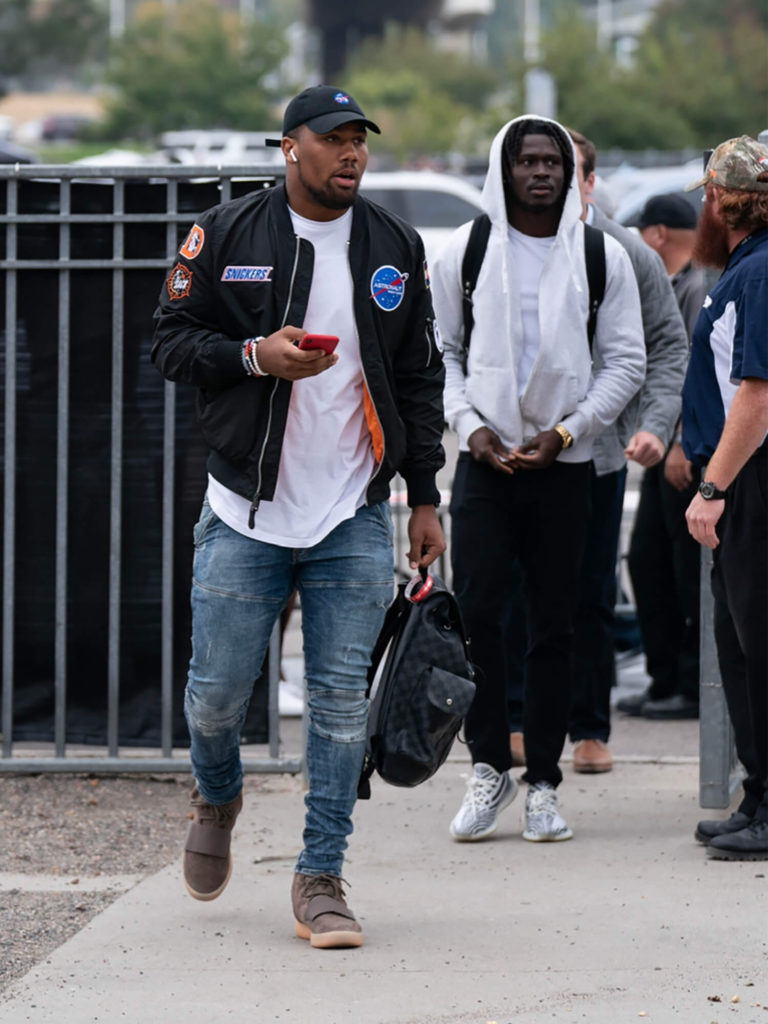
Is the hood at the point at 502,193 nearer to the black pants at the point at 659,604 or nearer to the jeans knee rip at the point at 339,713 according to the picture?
the jeans knee rip at the point at 339,713

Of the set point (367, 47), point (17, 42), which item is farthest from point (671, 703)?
point (17, 42)

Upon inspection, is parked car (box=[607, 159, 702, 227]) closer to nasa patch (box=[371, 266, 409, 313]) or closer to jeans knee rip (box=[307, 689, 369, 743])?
nasa patch (box=[371, 266, 409, 313])

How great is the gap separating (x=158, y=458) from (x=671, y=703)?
256 centimetres

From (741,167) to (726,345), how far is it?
0.48 m

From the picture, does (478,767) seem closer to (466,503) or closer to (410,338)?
(466,503)

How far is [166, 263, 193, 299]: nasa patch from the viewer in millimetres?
4254

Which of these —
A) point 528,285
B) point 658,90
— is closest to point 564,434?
point 528,285

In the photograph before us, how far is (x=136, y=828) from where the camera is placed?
5.41 metres

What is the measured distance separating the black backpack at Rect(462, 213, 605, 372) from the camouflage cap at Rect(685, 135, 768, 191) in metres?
0.55

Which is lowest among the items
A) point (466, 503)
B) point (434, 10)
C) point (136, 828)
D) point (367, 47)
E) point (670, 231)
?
point (136, 828)

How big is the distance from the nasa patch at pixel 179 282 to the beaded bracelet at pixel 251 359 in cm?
26

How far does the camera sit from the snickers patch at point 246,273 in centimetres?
418

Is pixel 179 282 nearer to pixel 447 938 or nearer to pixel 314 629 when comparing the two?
pixel 314 629

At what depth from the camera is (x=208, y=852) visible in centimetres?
452
